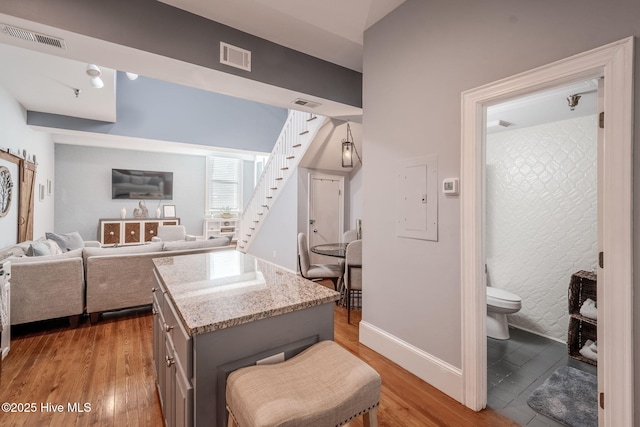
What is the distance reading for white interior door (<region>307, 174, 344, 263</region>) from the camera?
5352mm

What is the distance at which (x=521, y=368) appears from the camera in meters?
2.35

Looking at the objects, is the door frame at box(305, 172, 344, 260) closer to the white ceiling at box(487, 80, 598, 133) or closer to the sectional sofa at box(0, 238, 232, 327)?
the sectional sofa at box(0, 238, 232, 327)

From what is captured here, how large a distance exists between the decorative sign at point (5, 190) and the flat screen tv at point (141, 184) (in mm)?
3645

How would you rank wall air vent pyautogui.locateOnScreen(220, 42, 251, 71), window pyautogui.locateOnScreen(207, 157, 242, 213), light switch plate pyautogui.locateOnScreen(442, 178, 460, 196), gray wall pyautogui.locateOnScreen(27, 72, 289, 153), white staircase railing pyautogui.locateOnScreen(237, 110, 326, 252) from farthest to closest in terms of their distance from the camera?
window pyautogui.locateOnScreen(207, 157, 242, 213) < gray wall pyautogui.locateOnScreen(27, 72, 289, 153) < white staircase railing pyautogui.locateOnScreen(237, 110, 326, 252) < wall air vent pyautogui.locateOnScreen(220, 42, 251, 71) < light switch plate pyautogui.locateOnScreen(442, 178, 460, 196)

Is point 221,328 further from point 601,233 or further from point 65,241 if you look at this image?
point 65,241

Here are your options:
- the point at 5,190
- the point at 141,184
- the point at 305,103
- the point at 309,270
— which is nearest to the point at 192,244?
the point at 309,270

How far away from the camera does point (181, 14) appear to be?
2439 millimetres

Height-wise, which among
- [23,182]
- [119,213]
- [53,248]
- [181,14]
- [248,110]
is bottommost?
[53,248]

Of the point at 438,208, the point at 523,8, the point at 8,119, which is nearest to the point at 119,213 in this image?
the point at 8,119

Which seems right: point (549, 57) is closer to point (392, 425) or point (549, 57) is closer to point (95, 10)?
point (392, 425)

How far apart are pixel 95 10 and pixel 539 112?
3734 mm

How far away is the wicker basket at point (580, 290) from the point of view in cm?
248

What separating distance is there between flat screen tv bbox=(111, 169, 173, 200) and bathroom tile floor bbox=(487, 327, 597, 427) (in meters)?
8.18

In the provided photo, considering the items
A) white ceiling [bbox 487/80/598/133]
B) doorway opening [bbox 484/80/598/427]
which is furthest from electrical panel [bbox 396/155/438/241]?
doorway opening [bbox 484/80/598/427]
